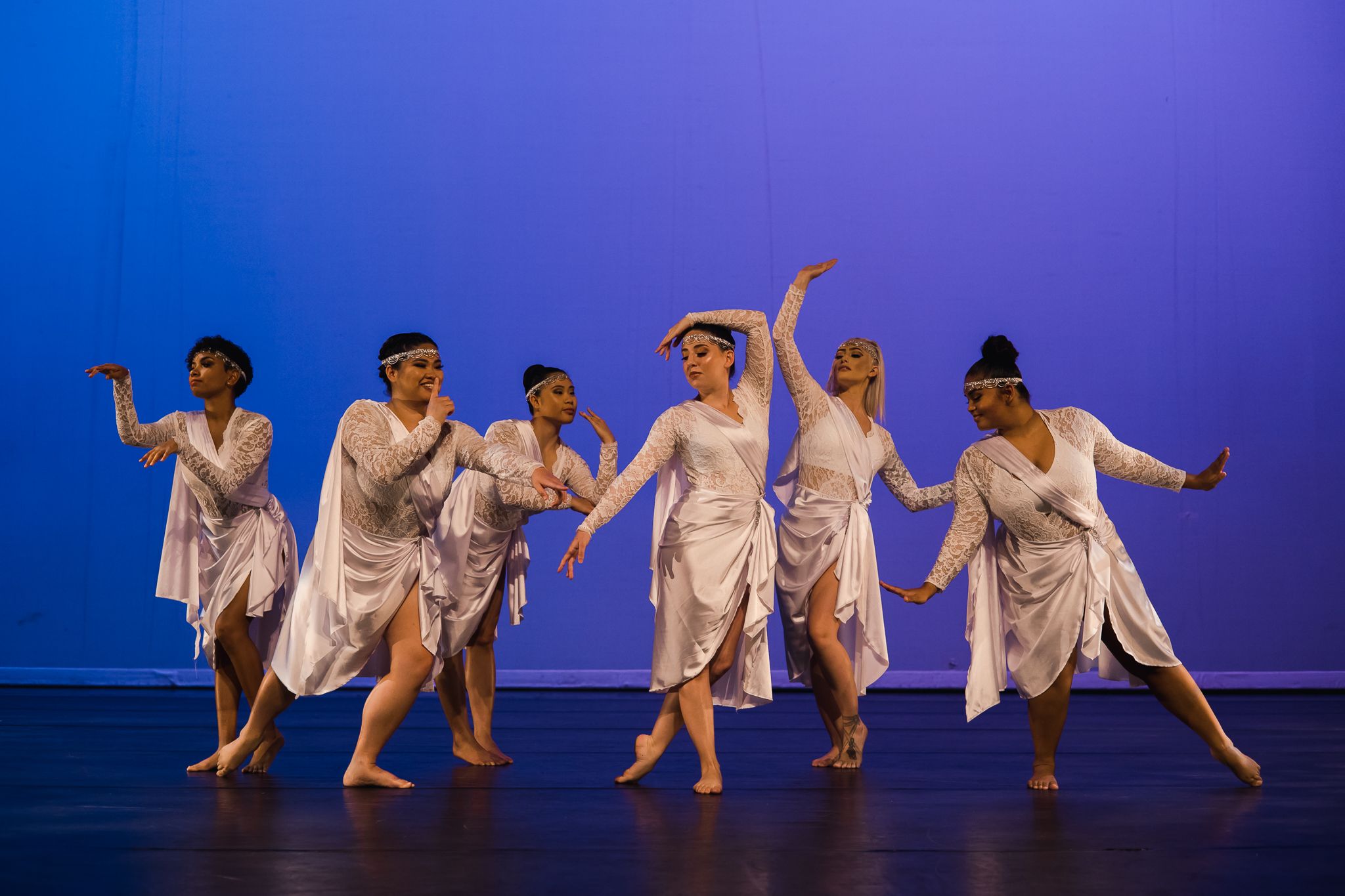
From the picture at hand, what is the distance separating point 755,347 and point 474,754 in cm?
158

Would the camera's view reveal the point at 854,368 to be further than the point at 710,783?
Yes

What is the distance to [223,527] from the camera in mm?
4133

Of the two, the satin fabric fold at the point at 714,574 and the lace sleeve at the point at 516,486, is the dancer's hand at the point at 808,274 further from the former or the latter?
the lace sleeve at the point at 516,486

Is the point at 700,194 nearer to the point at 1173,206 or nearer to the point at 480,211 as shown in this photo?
the point at 480,211

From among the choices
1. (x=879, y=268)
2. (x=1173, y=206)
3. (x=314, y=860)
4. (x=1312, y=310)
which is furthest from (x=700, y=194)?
(x=314, y=860)

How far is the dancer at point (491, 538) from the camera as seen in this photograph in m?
4.25

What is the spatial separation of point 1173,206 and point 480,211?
3.82 m

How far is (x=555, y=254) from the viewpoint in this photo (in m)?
6.92

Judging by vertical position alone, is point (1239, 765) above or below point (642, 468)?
below

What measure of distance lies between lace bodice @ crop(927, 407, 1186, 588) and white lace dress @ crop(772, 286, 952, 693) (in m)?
0.47

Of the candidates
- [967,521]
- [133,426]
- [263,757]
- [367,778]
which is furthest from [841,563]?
[133,426]

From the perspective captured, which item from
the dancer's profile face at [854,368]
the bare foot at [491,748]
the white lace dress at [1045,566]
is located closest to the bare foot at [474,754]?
the bare foot at [491,748]

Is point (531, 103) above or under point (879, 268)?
above

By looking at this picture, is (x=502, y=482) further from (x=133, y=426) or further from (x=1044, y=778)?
(x=1044, y=778)
